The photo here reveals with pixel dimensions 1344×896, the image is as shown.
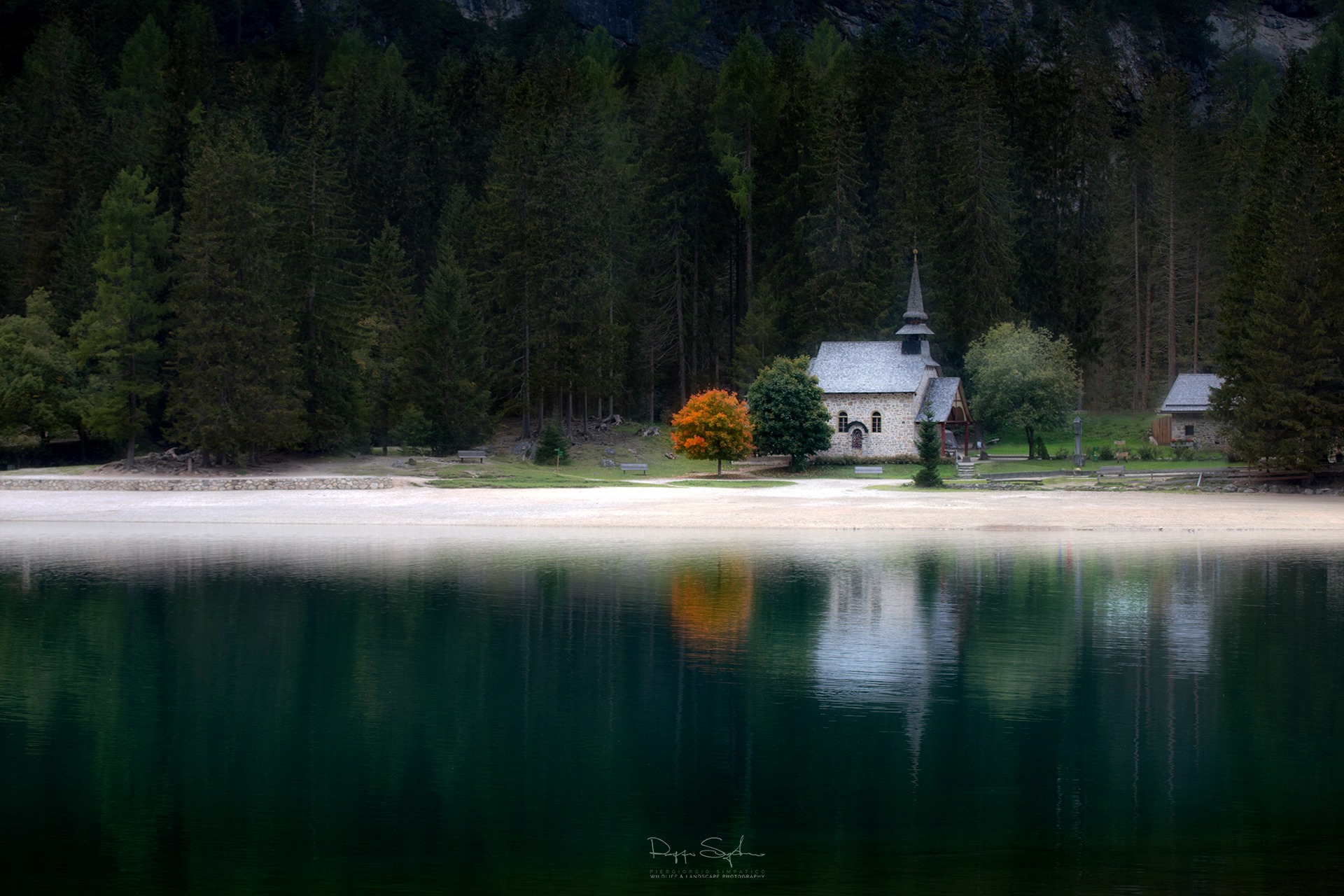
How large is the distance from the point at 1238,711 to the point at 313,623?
15895 mm

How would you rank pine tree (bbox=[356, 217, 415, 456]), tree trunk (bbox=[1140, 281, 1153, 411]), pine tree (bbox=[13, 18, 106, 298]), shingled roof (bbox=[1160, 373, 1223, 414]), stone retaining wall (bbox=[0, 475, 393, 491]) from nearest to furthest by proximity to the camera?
1. stone retaining wall (bbox=[0, 475, 393, 491])
2. pine tree (bbox=[356, 217, 415, 456])
3. shingled roof (bbox=[1160, 373, 1223, 414])
4. pine tree (bbox=[13, 18, 106, 298])
5. tree trunk (bbox=[1140, 281, 1153, 411])

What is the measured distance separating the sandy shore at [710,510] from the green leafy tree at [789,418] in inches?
511

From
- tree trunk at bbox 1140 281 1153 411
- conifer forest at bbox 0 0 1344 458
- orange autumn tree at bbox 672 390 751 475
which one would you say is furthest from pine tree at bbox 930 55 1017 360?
orange autumn tree at bbox 672 390 751 475

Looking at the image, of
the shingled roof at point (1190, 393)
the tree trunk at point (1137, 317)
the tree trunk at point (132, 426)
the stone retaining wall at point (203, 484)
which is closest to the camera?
the stone retaining wall at point (203, 484)

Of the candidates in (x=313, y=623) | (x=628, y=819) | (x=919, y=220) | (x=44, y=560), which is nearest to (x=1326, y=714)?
(x=628, y=819)

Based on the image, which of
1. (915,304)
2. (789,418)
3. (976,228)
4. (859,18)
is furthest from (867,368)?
(859,18)

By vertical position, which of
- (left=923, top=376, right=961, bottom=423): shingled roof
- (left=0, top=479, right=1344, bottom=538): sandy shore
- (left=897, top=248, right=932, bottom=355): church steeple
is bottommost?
(left=0, top=479, right=1344, bottom=538): sandy shore

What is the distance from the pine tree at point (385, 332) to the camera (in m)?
70.3

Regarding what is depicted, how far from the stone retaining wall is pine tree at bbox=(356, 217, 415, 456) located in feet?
35.5

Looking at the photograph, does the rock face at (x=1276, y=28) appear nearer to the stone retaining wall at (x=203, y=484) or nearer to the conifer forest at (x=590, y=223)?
the conifer forest at (x=590, y=223)

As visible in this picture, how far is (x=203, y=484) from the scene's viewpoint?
56.0 metres

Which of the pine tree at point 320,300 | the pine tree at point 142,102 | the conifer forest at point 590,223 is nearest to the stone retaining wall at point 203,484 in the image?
the conifer forest at point 590,223

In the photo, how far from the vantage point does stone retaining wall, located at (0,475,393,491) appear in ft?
179

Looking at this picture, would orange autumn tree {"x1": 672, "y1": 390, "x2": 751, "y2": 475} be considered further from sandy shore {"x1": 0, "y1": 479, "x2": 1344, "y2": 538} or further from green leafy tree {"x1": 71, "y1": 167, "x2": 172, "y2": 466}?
green leafy tree {"x1": 71, "y1": 167, "x2": 172, "y2": 466}
